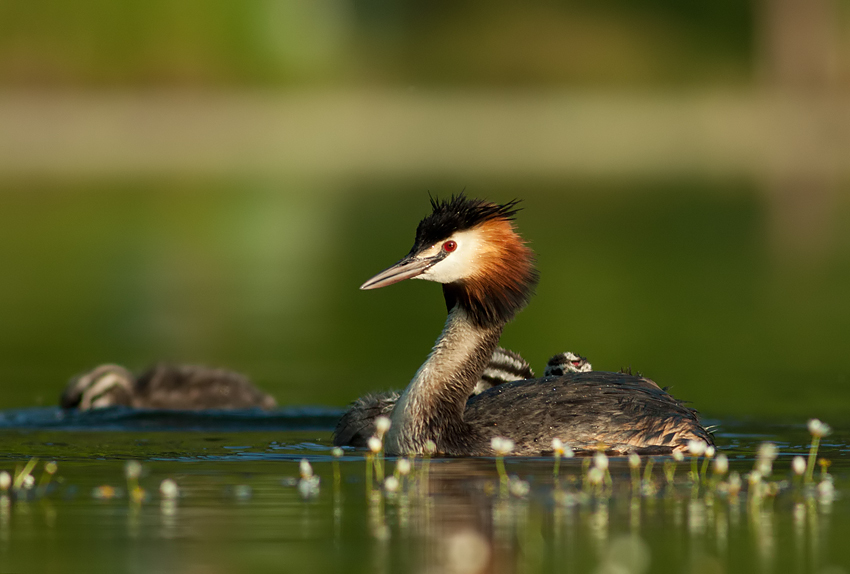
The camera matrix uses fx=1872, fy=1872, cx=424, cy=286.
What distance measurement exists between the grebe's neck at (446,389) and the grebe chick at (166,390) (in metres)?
2.47

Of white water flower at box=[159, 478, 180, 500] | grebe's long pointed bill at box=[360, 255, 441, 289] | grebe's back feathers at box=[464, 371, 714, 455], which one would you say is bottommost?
white water flower at box=[159, 478, 180, 500]

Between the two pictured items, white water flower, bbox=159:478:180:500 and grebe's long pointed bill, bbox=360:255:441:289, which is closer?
white water flower, bbox=159:478:180:500

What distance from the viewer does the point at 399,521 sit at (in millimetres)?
7391

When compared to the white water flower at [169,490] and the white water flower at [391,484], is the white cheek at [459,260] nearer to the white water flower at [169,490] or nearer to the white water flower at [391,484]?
the white water flower at [391,484]

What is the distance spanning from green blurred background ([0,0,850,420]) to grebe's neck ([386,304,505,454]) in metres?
2.32

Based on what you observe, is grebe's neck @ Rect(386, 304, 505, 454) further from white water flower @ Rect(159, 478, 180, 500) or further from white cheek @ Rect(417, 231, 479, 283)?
white water flower @ Rect(159, 478, 180, 500)

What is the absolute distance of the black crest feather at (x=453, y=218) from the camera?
958 centimetres

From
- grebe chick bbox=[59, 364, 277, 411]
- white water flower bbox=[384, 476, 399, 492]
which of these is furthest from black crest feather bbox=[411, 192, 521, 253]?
grebe chick bbox=[59, 364, 277, 411]

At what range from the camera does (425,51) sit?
213ft

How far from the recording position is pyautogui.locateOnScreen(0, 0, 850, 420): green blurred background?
15617 mm

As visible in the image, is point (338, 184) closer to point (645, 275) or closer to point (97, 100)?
point (97, 100)

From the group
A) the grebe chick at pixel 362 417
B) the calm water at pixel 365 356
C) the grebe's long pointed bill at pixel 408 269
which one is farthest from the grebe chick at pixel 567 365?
the grebe's long pointed bill at pixel 408 269

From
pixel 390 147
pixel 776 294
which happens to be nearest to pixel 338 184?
pixel 390 147

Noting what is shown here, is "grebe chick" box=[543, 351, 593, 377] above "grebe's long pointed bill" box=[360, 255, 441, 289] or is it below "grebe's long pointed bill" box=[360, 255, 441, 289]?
below
